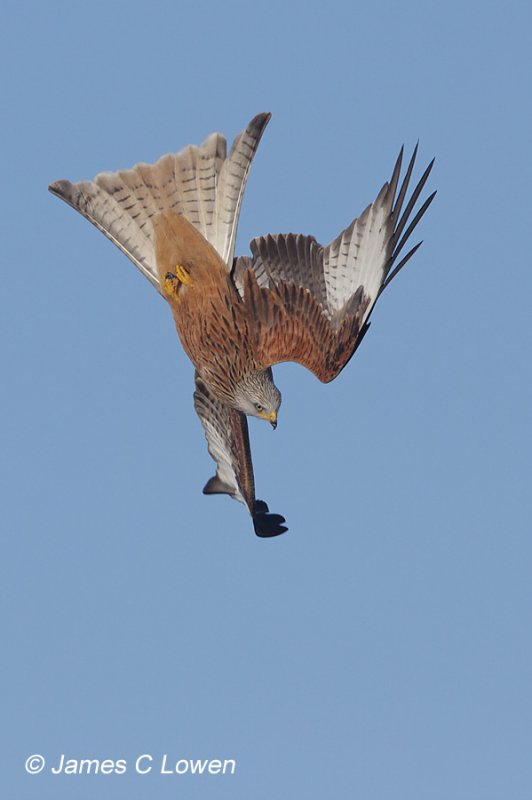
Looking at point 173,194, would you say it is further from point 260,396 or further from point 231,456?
point 231,456

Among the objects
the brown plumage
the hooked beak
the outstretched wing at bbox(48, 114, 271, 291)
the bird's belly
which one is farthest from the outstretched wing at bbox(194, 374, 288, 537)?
the outstretched wing at bbox(48, 114, 271, 291)

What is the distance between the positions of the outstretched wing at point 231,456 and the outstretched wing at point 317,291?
63.9 inches

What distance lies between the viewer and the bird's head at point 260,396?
48.3 ft

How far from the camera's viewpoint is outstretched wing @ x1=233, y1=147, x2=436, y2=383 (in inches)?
549

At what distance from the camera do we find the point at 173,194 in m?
14.6

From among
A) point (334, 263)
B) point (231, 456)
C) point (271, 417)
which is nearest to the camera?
point (334, 263)

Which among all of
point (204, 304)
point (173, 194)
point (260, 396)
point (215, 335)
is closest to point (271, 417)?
point (260, 396)

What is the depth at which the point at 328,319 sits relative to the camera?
14.2m

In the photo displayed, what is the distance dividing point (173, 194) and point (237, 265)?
805 mm

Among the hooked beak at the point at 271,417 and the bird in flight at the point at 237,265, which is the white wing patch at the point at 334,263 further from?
the hooked beak at the point at 271,417

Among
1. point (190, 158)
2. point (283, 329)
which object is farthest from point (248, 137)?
point (283, 329)

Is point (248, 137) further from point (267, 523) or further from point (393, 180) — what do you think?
point (267, 523)

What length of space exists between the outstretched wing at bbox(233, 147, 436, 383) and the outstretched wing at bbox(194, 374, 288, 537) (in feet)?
5.32

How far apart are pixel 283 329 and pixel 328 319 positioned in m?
0.38
